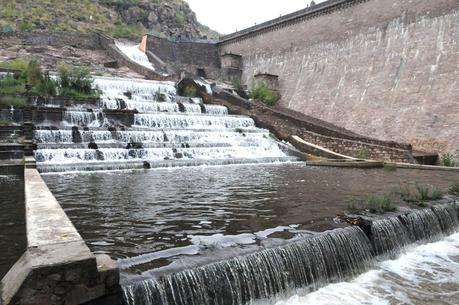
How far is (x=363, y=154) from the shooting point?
15305mm

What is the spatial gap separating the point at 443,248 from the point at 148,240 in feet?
15.0

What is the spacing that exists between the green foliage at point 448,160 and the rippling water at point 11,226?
1405cm

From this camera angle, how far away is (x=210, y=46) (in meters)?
33.7

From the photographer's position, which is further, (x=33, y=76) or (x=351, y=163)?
(x=33, y=76)

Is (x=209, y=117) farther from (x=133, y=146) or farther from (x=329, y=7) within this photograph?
(x=329, y=7)

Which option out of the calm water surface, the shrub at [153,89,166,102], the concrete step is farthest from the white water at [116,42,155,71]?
the calm water surface

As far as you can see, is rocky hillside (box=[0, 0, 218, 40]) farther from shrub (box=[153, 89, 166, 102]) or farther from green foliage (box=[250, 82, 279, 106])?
shrub (box=[153, 89, 166, 102])

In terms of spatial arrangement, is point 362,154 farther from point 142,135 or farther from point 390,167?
point 142,135

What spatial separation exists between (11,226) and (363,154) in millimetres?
13207

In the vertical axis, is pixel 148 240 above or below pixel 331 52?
below

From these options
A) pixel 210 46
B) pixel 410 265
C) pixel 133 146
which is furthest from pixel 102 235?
pixel 210 46

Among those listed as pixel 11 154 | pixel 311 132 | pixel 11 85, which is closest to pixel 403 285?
pixel 11 154

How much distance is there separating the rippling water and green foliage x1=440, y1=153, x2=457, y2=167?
1405cm

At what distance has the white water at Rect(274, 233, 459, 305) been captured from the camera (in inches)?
166
